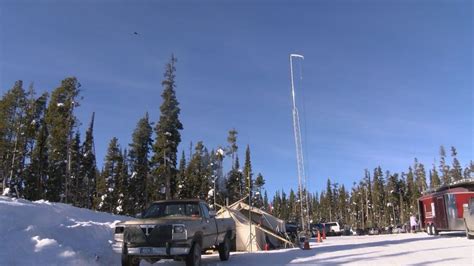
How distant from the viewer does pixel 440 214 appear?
31.5 metres

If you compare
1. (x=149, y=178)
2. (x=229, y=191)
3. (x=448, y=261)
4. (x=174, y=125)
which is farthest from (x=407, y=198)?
(x=448, y=261)

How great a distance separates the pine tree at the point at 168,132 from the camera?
51.1 m

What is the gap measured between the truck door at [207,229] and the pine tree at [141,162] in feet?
168

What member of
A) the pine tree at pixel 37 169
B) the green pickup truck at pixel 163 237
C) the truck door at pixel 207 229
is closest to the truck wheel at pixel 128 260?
the green pickup truck at pixel 163 237

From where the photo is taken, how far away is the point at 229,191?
71.8 m

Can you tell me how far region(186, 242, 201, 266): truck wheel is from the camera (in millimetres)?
12078

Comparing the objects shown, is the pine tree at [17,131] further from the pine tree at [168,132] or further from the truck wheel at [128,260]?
the truck wheel at [128,260]

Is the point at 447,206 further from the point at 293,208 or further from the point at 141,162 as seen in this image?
the point at 293,208

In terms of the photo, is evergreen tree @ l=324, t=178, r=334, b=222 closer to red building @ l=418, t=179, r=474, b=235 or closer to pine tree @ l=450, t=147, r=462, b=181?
pine tree @ l=450, t=147, r=462, b=181

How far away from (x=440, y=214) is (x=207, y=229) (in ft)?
77.9

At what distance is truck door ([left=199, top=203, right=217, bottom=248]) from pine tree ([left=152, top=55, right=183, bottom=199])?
120ft

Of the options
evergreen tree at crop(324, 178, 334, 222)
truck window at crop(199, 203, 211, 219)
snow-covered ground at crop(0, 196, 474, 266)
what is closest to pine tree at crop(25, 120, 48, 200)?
snow-covered ground at crop(0, 196, 474, 266)

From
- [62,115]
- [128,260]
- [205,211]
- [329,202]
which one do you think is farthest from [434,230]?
[329,202]

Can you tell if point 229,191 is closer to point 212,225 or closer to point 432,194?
point 432,194
